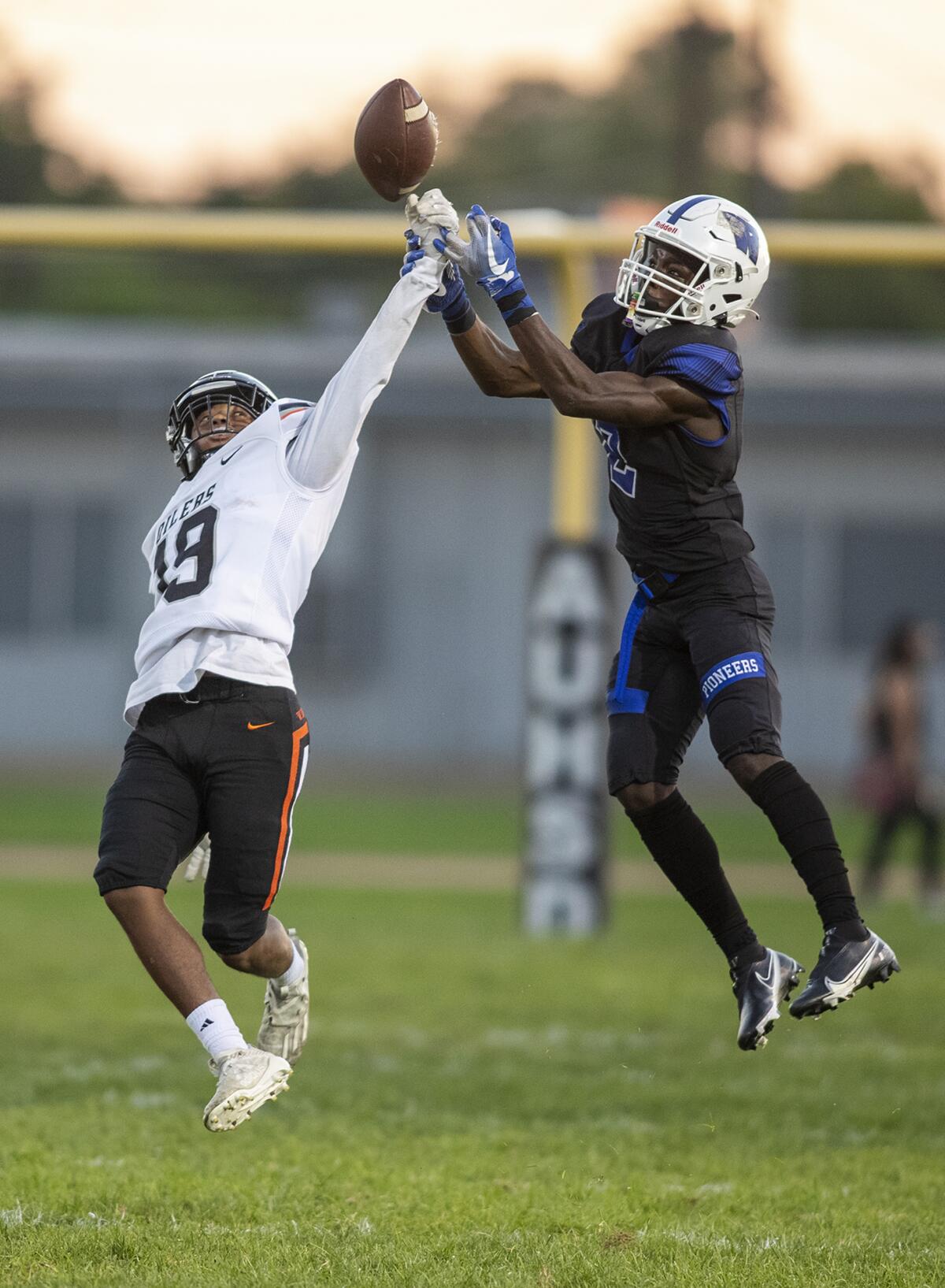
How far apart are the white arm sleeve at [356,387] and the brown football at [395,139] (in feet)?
1.16

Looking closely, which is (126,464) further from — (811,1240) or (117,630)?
(811,1240)

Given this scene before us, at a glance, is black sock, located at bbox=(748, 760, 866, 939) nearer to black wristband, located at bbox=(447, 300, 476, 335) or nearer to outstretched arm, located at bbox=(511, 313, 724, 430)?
outstretched arm, located at bbox=(511, 313, 724, 430)

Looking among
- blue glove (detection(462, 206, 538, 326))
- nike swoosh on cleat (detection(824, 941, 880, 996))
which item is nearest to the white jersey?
blue glove (detection(462, 206, 538, 326))

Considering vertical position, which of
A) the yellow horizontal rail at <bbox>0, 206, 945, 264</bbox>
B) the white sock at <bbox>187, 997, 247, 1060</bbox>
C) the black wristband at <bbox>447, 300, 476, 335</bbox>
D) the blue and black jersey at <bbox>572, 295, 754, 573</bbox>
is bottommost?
the white sock at <bbox>187, 997, 247, 1060</bbox>

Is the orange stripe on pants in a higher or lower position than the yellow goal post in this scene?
lower

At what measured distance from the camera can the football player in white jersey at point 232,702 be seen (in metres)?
Answer: 4.37

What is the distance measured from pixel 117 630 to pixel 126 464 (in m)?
1.89

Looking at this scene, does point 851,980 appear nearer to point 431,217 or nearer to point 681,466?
point 681,466

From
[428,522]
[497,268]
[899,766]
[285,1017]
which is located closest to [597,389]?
[497,268]

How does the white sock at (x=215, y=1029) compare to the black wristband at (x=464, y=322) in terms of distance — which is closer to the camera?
the white sock at (x=215, y=1029)

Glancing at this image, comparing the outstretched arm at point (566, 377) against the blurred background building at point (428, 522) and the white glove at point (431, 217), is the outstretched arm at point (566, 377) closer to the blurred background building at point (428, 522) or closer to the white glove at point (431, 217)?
the white glove at point (431, 217)

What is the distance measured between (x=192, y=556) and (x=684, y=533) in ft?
4.11

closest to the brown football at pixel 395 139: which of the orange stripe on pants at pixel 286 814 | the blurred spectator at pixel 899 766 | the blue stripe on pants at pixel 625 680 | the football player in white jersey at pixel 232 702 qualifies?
the football player in white jersey at pixel 232 702

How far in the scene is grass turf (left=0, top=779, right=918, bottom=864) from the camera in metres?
15.3
